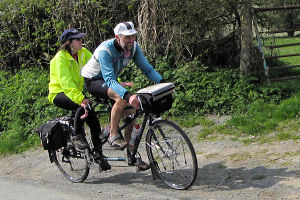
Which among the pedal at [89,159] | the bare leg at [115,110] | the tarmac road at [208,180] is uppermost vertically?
the bare leg at [115,110]

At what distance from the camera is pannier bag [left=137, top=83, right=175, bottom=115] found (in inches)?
198

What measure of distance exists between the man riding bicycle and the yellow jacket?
220mm

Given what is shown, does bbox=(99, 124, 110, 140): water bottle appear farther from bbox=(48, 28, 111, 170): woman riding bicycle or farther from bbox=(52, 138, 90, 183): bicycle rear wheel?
bbox=(52, 138, 90, 183): bicycle rear wheel

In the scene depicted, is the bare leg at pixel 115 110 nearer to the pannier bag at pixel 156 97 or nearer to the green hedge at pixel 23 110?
the pannier bag at pixel 156 97

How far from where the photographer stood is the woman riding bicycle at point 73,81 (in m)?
5.77

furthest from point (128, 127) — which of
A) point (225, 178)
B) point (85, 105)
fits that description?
point (225, 178)

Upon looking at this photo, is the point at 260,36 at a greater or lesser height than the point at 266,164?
greater

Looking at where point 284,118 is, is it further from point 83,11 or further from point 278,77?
point 83,11

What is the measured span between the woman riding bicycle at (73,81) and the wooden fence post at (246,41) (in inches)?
163

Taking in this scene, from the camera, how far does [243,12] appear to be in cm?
911

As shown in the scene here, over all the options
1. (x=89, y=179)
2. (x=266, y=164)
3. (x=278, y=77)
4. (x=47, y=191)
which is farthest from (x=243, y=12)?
(x=47, y=191)

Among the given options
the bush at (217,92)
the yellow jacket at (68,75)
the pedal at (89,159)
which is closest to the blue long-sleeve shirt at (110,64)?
the yellow jacket at (68,75)

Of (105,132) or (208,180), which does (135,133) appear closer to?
(105,132)

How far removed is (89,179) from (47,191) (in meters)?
0.67
